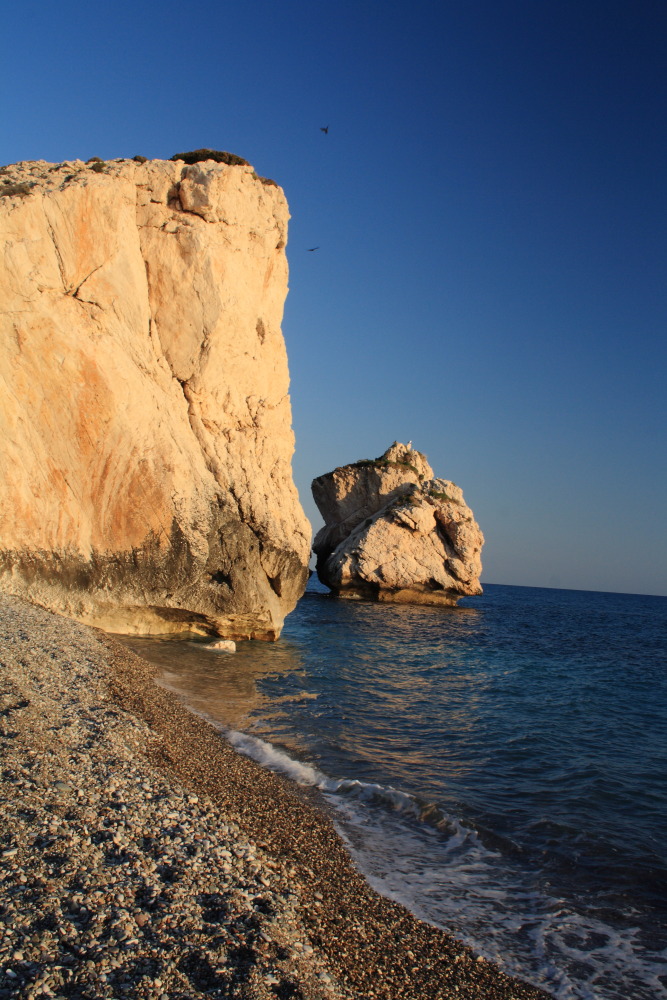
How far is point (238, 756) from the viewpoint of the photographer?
9375 millimetres

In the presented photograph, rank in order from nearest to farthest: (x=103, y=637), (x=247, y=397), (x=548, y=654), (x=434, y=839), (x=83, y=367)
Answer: (x=434, y=839)
(x=103, y=637)
(x=83, y=367)
(x=247, y=397)
(x=548, y=654)

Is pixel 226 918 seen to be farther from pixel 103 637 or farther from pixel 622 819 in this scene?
pixel 103 637

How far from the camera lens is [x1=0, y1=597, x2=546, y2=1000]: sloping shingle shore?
3971 millimetres

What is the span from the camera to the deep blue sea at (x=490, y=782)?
5.91 m

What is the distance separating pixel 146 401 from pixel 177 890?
1509cm

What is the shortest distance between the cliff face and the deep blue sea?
259 centimetres

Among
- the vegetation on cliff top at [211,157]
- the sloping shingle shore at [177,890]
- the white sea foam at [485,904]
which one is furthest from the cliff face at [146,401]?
the white sea foam at [485,904]

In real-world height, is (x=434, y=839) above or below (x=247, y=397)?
below

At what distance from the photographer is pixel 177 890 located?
491 centimetres

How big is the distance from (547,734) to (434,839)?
6665 mm

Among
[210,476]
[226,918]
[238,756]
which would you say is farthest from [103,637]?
[226,918]

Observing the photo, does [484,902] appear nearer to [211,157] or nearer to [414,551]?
[211,157]

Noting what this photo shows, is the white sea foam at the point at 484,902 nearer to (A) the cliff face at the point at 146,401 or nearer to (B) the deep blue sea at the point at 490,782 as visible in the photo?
(B) the deep blue sea at the point at 490,782

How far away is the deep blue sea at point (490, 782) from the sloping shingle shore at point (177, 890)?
0.70 meters
